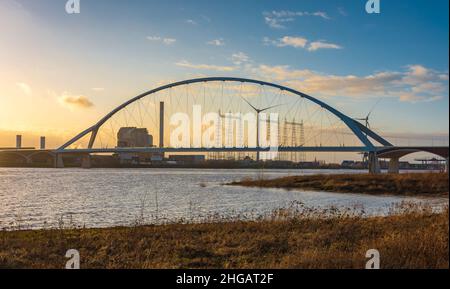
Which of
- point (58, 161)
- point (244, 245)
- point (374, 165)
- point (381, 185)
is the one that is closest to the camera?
point (244, 245)

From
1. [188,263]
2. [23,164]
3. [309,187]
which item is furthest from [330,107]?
[23,164]

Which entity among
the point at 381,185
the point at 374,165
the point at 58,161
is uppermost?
the point at 374,165

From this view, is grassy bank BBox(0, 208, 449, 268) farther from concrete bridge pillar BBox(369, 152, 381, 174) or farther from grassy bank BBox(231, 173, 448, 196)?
concrete bridge pillar BBox(369, 152, 381, 174)

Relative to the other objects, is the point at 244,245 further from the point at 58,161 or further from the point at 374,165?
the point at 58,161

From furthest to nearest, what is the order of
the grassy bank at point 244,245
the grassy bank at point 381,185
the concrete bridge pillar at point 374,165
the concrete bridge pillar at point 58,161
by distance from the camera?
1. the concrete bridge pillar at point 58,161
2. the concrete bridge pillar at point 374,165
3. the grassy bank at point 381,185
4. the grassy bank at point 244,245

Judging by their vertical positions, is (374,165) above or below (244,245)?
below

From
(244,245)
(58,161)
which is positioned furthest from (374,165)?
(58,161)

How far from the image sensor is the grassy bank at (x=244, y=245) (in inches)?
358

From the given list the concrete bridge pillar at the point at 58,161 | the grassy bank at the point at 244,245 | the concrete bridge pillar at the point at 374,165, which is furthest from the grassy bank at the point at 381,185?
the concrete bridge pillar at the point at 58,161

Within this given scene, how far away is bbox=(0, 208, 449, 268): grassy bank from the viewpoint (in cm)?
910

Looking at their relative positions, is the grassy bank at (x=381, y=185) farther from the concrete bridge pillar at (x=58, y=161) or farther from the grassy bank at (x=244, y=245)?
the concrete bridge pillar at (x=58, y=161)

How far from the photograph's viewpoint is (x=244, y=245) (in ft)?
41.3
